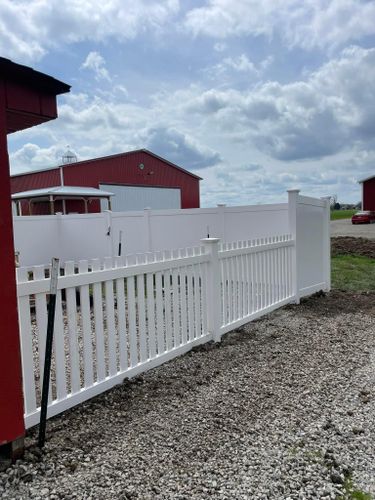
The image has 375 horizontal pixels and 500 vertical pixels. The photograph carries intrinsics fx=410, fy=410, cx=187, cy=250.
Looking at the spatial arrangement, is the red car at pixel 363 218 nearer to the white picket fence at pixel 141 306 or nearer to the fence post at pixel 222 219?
the fence post at pixel 222 219

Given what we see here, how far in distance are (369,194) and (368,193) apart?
13 cm

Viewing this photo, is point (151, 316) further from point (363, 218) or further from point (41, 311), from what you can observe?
point (363, 218)

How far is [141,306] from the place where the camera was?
3.66m

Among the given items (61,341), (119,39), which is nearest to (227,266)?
(61,341)

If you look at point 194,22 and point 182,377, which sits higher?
point 194,22

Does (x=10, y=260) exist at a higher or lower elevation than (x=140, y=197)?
lower

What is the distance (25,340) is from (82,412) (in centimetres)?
75

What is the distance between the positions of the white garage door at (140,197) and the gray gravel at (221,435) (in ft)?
64.1

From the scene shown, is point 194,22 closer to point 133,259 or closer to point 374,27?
point 374,27

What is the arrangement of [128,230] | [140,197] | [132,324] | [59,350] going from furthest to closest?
1. [140,197]
2. [128,230]
3. [132,324]
4. [59,350]

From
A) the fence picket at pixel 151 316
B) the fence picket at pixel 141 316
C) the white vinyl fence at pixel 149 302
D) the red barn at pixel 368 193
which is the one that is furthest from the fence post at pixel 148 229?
the red barn at pixel 368 193

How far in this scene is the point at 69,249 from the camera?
12.8 m

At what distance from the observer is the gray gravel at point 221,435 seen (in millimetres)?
2159

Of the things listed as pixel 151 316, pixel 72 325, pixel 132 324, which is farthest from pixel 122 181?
pixel 72 325
